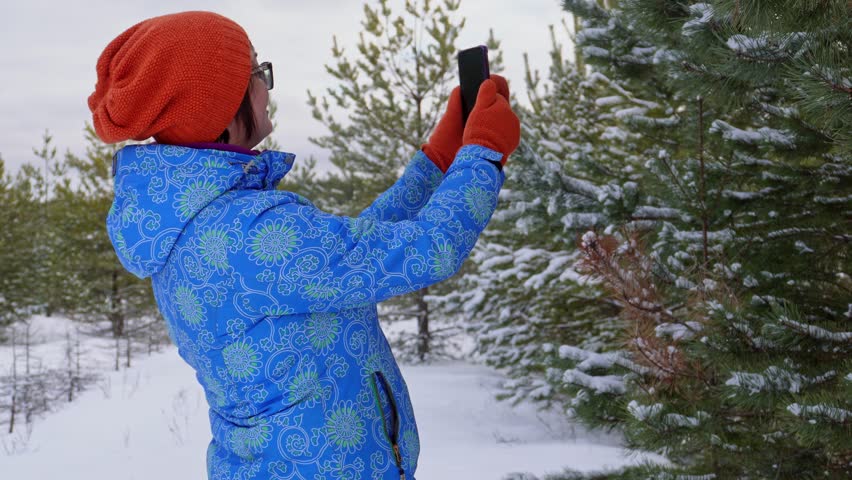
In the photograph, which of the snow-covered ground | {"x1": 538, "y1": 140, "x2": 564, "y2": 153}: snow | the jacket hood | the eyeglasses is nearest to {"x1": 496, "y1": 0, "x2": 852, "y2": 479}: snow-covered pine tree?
the eyeglasses

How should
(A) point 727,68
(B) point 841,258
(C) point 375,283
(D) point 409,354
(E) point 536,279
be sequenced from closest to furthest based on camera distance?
(C) point 375,283
(A) point 727,68
(B) point 841,258
(E) point 536,279
(D) point 409,354

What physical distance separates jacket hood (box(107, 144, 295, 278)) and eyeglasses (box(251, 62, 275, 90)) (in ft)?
0.75

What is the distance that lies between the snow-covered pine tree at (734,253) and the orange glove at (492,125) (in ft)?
1.73

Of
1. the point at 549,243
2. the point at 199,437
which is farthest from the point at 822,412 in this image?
the point at 199,437

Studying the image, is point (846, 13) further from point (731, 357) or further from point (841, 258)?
point (841, 258)

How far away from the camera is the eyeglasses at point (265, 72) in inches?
60.8

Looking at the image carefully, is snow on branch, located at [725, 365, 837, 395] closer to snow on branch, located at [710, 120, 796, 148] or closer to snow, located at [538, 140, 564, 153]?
snow on branch, located at [710, 120, 796, 148]

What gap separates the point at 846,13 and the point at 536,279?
14.7 feet

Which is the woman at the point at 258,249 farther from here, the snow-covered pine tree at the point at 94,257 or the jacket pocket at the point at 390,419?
the snow-covered pine tree at the point at 94,257

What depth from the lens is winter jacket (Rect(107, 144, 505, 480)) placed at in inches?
50.8

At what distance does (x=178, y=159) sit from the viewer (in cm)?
136

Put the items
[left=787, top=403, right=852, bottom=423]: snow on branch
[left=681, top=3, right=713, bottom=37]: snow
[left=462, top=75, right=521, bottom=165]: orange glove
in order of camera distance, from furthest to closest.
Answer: [left=681, top=3, right=713, bottom=37]: snow
[left=787, top=403, right=852, bottom=423]: snow on branch
[left=462, top=75, right=521, bottom=165]: orange glove

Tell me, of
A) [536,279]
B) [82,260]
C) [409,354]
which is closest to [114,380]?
[409,354]

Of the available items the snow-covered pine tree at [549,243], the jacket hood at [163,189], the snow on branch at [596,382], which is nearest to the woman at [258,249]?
the jacket hood at [163,189]
